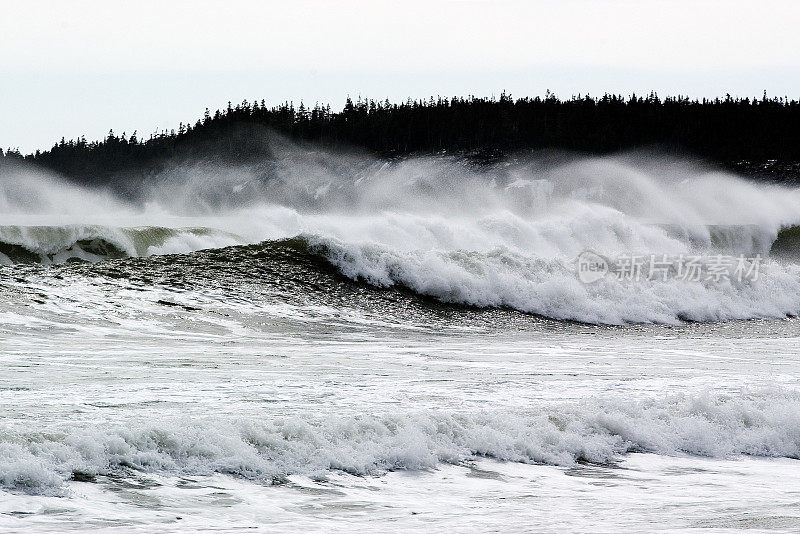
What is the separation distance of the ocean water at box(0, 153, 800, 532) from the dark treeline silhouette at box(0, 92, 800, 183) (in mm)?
70888

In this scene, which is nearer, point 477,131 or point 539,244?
point 539,244

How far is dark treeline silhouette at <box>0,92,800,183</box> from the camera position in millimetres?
98062

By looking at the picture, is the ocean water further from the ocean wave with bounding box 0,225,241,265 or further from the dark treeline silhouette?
the dark treeline silhouette

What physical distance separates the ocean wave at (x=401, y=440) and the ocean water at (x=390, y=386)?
0.02m

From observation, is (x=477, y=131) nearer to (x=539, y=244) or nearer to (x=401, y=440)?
(x=539, y=244)

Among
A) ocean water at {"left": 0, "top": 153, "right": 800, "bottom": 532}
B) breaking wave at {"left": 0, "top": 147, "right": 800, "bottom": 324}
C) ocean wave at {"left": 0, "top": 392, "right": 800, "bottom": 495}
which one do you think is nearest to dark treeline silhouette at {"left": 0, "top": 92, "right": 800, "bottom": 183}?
breaking wave at {"left": 0, "top": 147, "right": 800, "bottom": 324}

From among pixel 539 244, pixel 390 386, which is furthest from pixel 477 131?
pixel 390 386

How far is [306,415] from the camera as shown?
852 centimetres

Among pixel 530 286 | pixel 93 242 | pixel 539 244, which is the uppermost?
pixel 539 244

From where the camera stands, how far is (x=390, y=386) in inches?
408

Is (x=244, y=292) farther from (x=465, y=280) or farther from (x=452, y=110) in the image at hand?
(x=452, y=110)

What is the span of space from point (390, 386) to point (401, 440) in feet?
8.01

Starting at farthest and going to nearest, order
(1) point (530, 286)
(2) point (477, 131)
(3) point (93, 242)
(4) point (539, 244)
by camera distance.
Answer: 1. (2) point (477, 131)
2. (3) point (93, 242)
3. (4) point (539, 244)
4. (1) point (530, 286)

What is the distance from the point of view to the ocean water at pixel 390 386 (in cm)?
655
